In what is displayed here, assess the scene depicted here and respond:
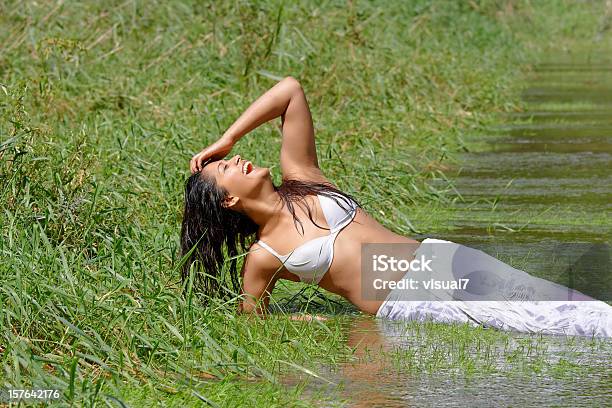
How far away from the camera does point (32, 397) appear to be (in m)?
4.12

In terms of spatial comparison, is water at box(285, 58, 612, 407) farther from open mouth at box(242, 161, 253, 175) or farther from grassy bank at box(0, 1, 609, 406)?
open mouth at box(242, 161, 253, 175)

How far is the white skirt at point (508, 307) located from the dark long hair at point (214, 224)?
1.66ft

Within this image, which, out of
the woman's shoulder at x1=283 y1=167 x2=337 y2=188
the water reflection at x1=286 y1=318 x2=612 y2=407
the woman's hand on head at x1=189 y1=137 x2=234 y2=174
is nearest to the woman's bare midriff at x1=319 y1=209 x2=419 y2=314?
the water reflection at x1=286 y1=318 x2=612 y2=407

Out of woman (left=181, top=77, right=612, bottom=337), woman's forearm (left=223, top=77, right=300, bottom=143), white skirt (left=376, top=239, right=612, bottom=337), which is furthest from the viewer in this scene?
woman's forearm (left=223, top=77, right=300, bottom=143)

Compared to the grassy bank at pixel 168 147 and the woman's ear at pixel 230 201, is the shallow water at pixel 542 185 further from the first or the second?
the woman's ear at pixel 230 201

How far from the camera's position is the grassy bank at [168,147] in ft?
15.0

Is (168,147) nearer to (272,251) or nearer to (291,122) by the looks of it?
(291,122)

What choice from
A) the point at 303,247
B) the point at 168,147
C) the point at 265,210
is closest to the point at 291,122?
the point at 265,210

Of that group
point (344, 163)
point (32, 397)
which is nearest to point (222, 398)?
point (32, 397)

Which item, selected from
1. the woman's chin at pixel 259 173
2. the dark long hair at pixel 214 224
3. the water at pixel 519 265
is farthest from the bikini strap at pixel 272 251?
the water at pixel 519 265

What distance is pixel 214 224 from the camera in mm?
5613

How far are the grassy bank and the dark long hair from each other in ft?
0.48

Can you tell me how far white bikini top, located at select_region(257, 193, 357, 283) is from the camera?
5.52m

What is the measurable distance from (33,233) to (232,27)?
261 inches
